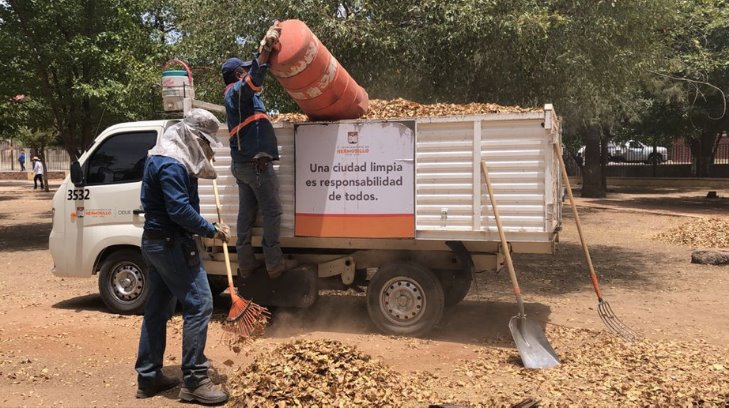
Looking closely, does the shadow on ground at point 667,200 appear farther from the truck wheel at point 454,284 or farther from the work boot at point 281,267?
the work boot at point 281,267

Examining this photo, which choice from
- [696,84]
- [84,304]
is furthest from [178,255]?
[696,84]

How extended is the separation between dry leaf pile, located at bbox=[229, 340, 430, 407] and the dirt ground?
0.66 m

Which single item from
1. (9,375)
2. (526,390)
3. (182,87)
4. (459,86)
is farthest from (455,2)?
(9,375)

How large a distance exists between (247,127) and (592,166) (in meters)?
20.3

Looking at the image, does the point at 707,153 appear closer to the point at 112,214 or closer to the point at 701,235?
the point at 701,235

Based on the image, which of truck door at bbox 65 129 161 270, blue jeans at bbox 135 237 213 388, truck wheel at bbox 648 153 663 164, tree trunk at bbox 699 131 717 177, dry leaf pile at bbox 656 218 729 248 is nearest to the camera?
blue jeans at bbox 135 237 213 388

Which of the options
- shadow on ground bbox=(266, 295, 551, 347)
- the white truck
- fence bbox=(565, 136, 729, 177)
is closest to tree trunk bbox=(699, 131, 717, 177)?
fence bbox=(565, 136, 729, 177)

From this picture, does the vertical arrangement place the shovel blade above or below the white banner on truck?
below

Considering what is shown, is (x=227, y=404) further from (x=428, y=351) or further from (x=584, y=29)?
(x=584, y=29)

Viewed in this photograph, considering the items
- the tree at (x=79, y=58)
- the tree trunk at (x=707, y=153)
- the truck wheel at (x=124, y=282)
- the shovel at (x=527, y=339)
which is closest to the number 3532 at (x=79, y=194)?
the truck wheel at (x=124, y=282)

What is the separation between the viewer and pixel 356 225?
6.29 m

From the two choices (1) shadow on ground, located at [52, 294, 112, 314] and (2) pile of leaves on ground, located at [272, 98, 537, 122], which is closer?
(2) pile of leaves on ground, located at [272, 98, 537, 122]

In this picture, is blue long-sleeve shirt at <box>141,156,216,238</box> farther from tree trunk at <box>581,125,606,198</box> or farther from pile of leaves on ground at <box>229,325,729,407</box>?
tree trunk at <box>581,125,606,198</box>

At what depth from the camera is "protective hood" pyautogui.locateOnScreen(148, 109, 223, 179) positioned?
4633 millimetres
